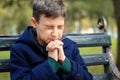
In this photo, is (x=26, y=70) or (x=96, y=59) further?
(x=96, y=59)

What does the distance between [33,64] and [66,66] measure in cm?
29

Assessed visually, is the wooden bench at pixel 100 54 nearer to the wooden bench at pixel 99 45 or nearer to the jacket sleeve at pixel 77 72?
the wooden bench at pixel 99 45

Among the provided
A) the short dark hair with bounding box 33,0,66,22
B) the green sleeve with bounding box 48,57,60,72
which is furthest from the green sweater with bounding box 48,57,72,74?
the short dark hair with bounding box 33,0,66,22

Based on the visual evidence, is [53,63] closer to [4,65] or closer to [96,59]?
[4,65]

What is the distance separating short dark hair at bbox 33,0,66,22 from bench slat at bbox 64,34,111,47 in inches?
41.7

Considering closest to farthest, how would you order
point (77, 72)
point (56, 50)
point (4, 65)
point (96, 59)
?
point (56, 50) < point (77, 72) < point (4, 65) < point (96, 59)

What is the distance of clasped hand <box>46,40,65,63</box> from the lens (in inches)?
126

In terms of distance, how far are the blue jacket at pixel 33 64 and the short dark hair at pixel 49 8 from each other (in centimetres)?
26

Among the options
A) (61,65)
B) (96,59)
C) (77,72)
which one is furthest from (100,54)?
(61,65)

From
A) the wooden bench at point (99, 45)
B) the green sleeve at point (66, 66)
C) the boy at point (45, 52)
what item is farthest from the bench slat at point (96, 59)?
the green sleeve at point (66, 66)

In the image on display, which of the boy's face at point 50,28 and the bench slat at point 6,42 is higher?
the boy's face at point 50,28

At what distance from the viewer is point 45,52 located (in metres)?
3.44

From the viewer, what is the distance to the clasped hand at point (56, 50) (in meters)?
3.20

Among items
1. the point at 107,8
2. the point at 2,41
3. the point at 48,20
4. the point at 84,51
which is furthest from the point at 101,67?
the point at 107,8
